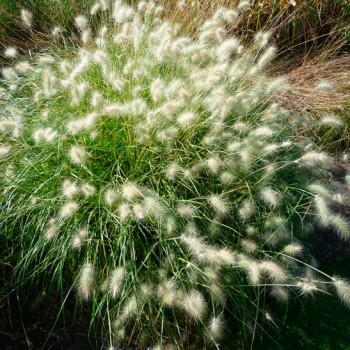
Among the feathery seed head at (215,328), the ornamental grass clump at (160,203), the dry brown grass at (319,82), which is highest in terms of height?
the ornamental grass clump at (160,203)

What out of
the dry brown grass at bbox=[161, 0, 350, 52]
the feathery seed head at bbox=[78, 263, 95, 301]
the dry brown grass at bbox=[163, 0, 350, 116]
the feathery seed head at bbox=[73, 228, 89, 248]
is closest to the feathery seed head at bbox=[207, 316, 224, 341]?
the feathery seed head at bbox=[78, 263, 95, 301]

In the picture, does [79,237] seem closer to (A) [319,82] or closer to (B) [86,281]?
(B) [86,281]

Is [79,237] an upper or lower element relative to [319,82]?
upper

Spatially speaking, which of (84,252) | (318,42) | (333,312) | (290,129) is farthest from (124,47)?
(318,42)

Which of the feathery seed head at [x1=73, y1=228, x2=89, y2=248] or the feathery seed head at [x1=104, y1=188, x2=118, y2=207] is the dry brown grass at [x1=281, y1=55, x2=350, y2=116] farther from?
the feathery seed head at [x1=73, y1=228, x2=89, y2=248]

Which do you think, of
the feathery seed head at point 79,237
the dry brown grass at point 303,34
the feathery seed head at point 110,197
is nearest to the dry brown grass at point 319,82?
the dry brown grass at point 303,34

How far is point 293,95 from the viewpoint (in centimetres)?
394

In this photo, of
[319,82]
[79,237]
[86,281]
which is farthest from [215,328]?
[319,82]

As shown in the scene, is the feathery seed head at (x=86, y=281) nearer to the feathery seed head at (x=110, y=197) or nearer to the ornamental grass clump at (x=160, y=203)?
the ornamental grass clump at (x=160, y=203)

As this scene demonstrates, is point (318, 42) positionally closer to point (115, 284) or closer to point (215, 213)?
point (215, 213)

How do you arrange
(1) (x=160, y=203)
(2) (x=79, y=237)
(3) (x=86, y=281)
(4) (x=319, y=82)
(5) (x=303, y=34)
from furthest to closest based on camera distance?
(5) (x=303, y=34)
(4) (x=319, y=82)
(1) (x=160, y=203)
(2) (x=79, y=237)
(3) (x=86, y=281)

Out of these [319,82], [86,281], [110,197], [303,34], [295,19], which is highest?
[110,197]

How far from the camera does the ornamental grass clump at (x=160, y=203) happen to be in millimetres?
2225

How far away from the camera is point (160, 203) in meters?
2.29
